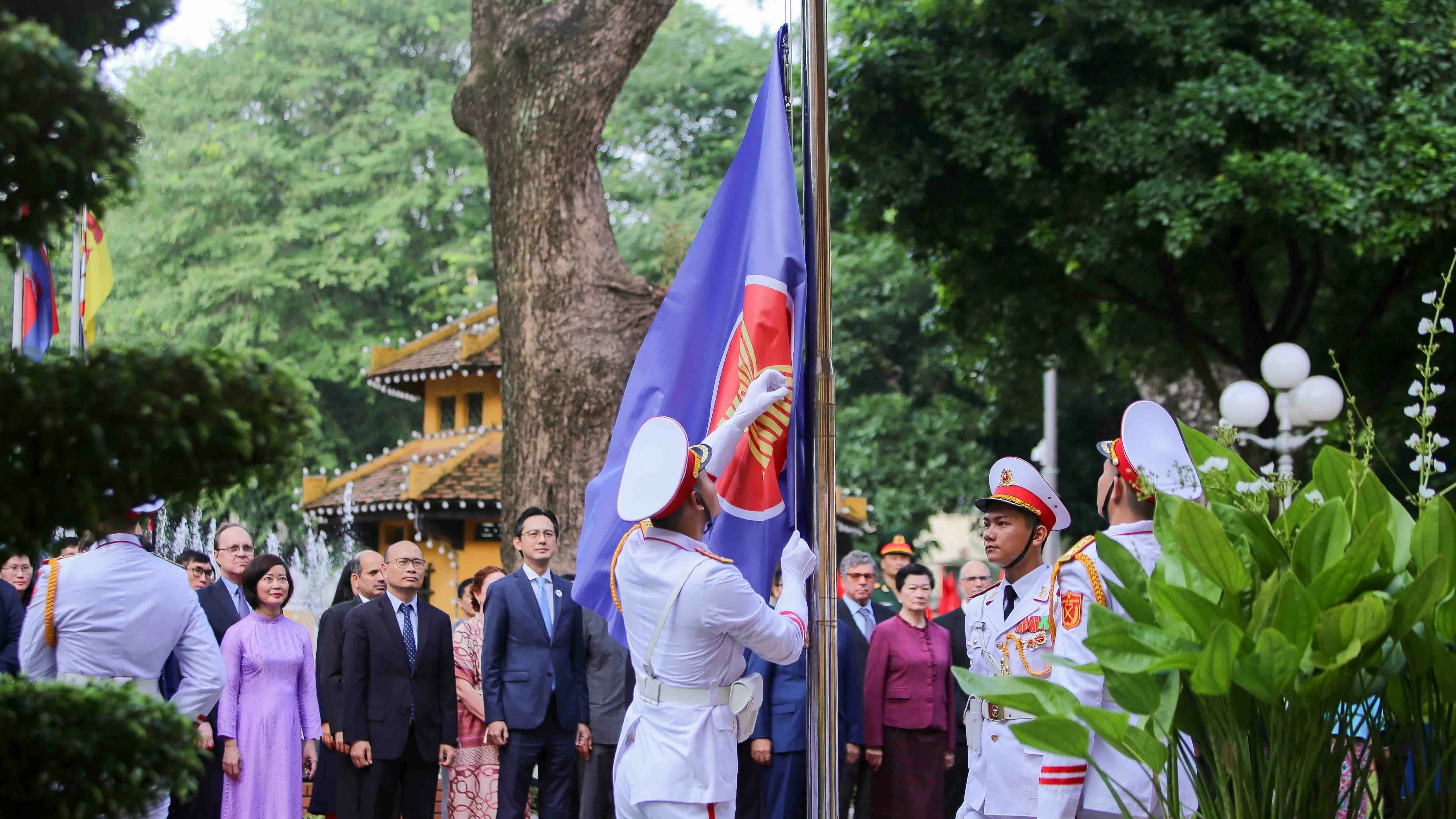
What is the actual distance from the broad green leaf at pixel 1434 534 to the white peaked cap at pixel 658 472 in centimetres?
265

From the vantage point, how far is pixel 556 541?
920 centimetres

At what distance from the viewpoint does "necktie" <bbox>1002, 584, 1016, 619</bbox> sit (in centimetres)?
555

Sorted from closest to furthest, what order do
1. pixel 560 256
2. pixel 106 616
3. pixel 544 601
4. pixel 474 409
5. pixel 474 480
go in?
1. pixel 106 616
2. pixel 544 601
3. pixel 560 256
4. pixel 474 480
5. pixel 474 409

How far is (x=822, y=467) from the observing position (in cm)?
520

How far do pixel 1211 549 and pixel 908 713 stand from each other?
21.5 feet

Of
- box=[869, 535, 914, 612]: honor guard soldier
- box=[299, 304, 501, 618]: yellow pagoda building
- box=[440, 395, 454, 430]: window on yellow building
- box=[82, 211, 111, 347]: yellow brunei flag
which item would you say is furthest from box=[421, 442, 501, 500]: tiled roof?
box=[869, 535, 914, 612]: honor guard soldier

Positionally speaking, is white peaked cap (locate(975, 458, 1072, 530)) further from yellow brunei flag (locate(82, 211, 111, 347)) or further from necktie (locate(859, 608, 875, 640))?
yellow brunei flag (locate(82, 211, 111, 347))

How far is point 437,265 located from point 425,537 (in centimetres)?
751

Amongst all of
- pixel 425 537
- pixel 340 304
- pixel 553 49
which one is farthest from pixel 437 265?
pixel 553 49

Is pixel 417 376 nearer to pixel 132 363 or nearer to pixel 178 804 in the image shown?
pixel 178 804

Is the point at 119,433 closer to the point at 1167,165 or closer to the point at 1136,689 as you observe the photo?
the point at 1136,689

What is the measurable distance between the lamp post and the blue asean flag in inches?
306

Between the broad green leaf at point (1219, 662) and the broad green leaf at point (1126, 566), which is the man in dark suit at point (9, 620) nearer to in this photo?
the broad green leaf at point (1126, 566)

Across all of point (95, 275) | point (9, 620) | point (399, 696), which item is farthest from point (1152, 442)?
point (95, 275)
